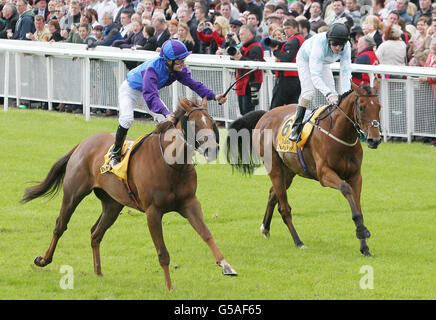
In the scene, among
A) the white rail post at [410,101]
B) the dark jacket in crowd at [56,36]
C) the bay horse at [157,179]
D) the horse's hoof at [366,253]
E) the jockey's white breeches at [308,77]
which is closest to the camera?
the bay horse at [157,179]

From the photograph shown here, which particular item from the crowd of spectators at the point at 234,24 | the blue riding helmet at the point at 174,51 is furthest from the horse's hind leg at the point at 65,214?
the crowd of spectators at the point at 234,24

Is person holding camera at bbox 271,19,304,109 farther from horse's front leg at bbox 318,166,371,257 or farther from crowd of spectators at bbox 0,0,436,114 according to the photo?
horse's front leg at bbox 318,166,371,257

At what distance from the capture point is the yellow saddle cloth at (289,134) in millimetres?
9125

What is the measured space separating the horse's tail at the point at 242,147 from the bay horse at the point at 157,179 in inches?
92.4

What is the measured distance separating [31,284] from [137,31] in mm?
9312

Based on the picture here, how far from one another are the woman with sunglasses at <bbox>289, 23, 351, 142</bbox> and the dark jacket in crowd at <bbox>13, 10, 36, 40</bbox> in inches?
413

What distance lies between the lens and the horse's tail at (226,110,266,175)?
10.1 m

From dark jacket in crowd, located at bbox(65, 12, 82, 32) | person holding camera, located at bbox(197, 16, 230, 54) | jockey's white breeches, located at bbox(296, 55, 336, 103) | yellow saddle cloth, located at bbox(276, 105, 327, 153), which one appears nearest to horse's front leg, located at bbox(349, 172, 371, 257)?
yellow saddle cloth, located at bbox(276, 105, 327, 153)

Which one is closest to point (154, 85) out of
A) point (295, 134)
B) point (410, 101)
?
point (295, 134)

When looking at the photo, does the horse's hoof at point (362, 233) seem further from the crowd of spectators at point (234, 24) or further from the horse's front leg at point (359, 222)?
the crowd of spectators at point (234, 24)

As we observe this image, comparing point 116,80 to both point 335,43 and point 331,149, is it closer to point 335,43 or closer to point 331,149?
point 335,43

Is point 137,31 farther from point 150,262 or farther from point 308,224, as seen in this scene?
point 150,262

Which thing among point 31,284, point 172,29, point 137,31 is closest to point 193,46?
point 172,29

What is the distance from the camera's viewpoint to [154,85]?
292 inches
